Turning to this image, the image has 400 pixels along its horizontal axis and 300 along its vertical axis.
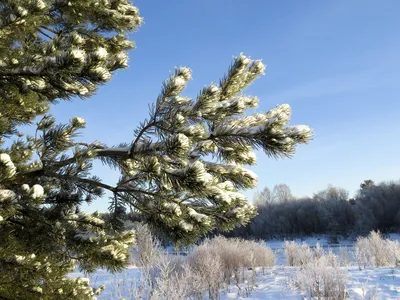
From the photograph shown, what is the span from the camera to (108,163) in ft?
9.43

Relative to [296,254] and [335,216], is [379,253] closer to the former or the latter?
[296,254]

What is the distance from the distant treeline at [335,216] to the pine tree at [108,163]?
116 ft

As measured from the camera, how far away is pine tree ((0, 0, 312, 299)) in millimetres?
2092

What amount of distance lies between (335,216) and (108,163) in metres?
39.1

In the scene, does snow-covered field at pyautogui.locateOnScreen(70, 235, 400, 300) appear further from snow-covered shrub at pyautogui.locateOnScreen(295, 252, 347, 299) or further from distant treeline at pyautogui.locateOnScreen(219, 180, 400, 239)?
distant treeline at pyautogui.locateOnScreen(219, 180, 400, 239)

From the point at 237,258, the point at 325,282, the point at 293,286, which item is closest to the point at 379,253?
the point at 237,258

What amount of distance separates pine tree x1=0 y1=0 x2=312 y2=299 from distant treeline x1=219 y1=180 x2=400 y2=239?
35311 mm

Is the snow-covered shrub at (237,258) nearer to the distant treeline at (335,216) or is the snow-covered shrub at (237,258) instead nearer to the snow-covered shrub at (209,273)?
the snow-covered shrub at (209,273)

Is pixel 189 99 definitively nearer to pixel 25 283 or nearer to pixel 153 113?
pixel 153 113

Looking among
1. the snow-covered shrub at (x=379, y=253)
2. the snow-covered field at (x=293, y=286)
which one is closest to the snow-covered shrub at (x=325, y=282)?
the snow-covered field at (x=293, y=286)

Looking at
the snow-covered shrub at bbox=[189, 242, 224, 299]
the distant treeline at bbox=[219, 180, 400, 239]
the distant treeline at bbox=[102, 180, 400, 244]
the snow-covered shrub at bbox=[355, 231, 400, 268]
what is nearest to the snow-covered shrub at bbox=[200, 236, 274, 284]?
the snow-covered shrub at bbox=[189, 242, 224, 299]

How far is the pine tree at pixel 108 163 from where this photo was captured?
6.86 feet

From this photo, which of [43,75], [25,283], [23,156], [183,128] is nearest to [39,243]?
[25,283]

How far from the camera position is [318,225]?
39.8 meters
